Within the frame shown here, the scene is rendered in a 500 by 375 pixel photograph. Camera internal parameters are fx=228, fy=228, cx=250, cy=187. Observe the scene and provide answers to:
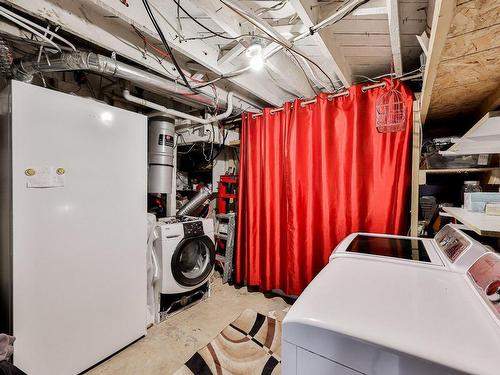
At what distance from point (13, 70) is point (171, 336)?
233cm

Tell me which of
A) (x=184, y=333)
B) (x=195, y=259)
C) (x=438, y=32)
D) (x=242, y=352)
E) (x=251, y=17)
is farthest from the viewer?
(x=195, y=259)

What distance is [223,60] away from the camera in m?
1.73

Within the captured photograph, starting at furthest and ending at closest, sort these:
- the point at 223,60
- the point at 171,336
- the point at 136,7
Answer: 1. the point at 171,336
2. the point at 223,60
3. the point at 136,7

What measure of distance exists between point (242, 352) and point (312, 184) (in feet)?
5.12

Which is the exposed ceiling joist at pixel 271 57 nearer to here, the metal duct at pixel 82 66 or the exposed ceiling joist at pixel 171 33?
the exposed ceiling joist at pixel 171 33

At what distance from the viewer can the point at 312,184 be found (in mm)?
2256

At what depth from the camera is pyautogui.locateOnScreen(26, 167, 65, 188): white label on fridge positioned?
134 cm

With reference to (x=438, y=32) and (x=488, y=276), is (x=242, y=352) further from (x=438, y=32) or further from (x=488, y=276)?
(x=438, y=32)

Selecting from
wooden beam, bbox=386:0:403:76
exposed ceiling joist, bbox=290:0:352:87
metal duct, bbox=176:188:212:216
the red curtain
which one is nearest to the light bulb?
exposed ceiling joist, bbox=290:0:352:87

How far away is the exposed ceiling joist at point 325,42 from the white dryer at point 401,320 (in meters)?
1.23

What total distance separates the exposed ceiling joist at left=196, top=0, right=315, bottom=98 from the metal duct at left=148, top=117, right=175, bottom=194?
1338 mm

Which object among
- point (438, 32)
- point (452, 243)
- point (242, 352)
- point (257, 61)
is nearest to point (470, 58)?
point (438, 32)

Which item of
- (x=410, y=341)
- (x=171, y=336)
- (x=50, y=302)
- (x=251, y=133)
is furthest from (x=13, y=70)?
(x=410, y=341)

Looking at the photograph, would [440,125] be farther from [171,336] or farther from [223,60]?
[171,336]
